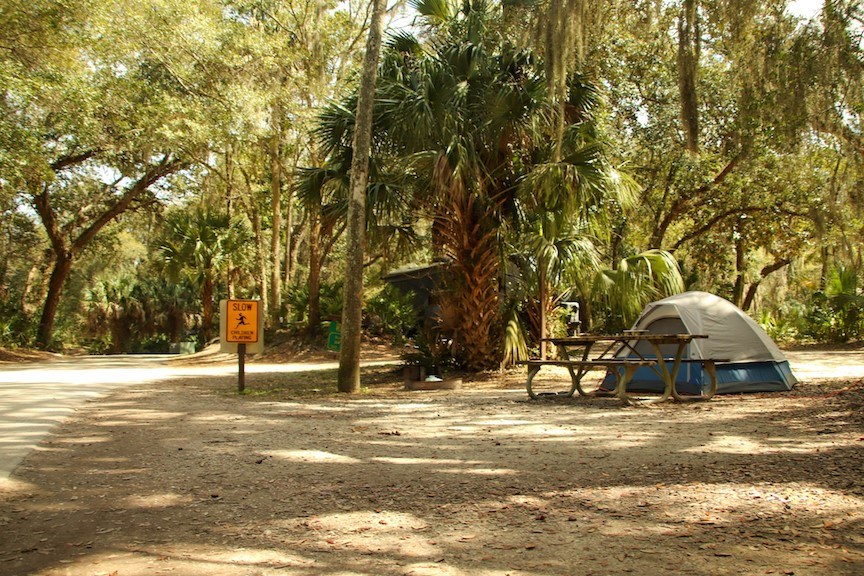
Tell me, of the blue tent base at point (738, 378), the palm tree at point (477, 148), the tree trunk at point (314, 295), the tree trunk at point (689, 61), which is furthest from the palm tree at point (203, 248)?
the blue tent base at point (738, 378)

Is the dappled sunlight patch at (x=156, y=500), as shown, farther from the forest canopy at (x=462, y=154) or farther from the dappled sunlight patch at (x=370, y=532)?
the forest canopy at (x=462, y=154)

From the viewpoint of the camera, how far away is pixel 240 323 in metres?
11.3

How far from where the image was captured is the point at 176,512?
13.2 ft

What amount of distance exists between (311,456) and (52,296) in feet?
78.7

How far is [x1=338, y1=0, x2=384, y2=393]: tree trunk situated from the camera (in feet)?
36.2

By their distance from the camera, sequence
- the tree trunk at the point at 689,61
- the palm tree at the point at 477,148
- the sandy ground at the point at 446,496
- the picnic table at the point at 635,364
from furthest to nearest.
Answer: the palm tree at the point at 477,148, the tree trunk at the point at 689,61, the picnic table at the point at 635,364, the sandy ground at the point at 446,496

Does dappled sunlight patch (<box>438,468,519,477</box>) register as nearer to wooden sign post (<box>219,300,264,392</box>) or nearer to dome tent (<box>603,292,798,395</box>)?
dome tent (<box>603,292,798,395</box>)

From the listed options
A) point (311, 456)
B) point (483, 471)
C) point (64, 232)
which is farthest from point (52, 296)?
point (483, 471)

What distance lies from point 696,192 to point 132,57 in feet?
52.8

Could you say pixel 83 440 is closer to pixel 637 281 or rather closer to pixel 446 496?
pixel 446 496

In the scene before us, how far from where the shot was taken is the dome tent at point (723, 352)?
965cm

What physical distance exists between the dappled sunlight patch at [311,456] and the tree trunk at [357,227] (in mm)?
5342

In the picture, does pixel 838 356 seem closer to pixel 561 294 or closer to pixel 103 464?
pixel 561 294

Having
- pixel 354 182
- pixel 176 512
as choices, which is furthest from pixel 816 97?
pixel 176 512
